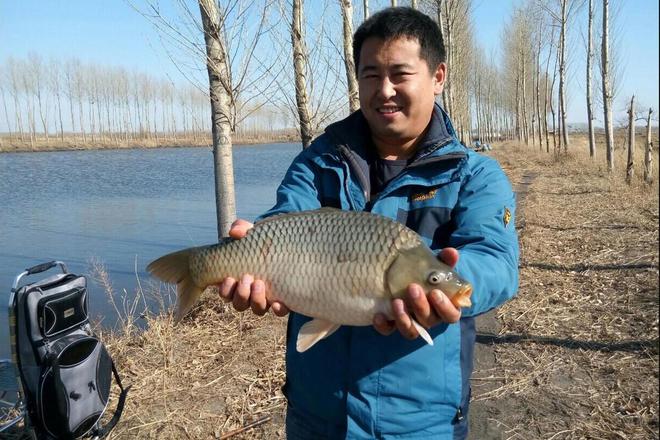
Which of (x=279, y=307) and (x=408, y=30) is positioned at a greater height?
(x=408, y=30)

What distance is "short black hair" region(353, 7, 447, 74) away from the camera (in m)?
2.12

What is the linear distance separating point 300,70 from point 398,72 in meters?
5.65

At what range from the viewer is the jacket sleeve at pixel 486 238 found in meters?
1.83

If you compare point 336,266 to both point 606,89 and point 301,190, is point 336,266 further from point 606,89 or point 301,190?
point 606,89

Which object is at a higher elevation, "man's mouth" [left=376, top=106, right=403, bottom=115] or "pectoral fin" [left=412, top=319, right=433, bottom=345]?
"man's mouth" [left=376, top=106, right=403, bottom=115]

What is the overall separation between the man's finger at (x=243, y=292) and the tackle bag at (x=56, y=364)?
1.90 m

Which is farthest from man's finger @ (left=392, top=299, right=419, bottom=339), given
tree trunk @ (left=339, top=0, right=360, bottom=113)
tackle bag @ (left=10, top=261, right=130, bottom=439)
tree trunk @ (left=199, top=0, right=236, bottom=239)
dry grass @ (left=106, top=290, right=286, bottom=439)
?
tree trunk @ (left=339, top=0, right=360, bottom=113)

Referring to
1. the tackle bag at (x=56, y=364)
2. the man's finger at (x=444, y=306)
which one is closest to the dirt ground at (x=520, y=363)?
the tackle bag at (x=56, y=364)

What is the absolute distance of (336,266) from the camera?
1.96 metres

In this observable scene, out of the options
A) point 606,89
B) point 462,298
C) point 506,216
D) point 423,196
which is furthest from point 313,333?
point 606,89

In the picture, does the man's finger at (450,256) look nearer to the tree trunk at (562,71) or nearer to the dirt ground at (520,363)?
the dirt ground at (520,363)

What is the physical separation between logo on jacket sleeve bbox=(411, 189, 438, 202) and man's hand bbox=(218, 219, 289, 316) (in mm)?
644

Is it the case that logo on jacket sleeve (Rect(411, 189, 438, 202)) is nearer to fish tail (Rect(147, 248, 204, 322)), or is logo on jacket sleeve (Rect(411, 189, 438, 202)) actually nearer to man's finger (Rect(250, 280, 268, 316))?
man's finger (Rect(250, 280, 268, 316))

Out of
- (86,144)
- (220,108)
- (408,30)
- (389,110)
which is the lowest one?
(389,110)
